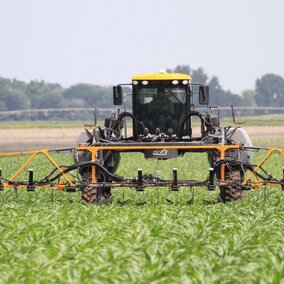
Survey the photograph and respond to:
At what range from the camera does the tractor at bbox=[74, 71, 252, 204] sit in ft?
70.6

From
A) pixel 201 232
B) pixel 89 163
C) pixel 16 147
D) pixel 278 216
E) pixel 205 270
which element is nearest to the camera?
pixel 205 270

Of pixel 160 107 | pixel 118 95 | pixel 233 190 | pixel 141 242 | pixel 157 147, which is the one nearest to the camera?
pixel 141 242

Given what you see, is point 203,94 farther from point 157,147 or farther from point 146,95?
point 157,147

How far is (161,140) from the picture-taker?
23.6 meters

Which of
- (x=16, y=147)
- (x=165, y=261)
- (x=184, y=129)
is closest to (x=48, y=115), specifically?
(x=16, y=147)

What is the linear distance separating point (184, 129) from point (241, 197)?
3.15 metres

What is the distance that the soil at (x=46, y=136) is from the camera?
7767 cm

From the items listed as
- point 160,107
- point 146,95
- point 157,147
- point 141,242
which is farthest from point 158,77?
point 141,242

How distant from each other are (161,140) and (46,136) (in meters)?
71.5

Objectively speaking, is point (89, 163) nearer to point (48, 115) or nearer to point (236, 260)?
point (236, 260)

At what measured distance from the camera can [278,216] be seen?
59.5ft

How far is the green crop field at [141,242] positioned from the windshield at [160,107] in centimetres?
257

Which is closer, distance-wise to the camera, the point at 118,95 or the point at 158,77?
the point at 118,95

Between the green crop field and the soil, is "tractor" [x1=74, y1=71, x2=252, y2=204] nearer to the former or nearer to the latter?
the green crop field
